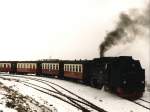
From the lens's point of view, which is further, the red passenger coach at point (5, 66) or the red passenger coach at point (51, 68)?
the red passenger coach at point (5, 66)

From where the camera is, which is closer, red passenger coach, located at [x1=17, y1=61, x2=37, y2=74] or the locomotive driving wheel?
the locomotive driving wheel

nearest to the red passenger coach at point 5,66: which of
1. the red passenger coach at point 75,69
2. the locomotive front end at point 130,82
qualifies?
the red passenger coach at point 75,69

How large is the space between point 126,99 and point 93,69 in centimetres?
636

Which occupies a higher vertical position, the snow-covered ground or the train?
the train

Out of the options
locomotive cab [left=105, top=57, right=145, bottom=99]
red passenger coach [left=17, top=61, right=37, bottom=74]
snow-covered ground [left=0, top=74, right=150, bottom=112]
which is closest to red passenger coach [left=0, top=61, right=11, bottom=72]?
red passenger coach [left=17, top=61, right=37, bottom=74]

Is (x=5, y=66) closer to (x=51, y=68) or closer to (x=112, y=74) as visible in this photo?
(x=51, y=68)

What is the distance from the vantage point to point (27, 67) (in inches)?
1626

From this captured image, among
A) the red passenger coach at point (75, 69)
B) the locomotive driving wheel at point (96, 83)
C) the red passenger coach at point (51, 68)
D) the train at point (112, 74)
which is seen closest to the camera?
the train at point (112, 74)

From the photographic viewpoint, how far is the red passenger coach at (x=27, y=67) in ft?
133

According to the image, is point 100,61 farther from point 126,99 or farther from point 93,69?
point 126,99

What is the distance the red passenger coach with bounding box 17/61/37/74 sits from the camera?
40.5 meters

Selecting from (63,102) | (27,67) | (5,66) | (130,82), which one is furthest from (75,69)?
(5,66)

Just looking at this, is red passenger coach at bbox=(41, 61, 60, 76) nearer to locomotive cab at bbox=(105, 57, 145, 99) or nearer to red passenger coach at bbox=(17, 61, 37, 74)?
red passenger coach at bbox=(17, 61, 37, 74)

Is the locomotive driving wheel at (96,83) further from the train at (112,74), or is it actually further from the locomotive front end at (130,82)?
the locomotive front end at (130,82)
